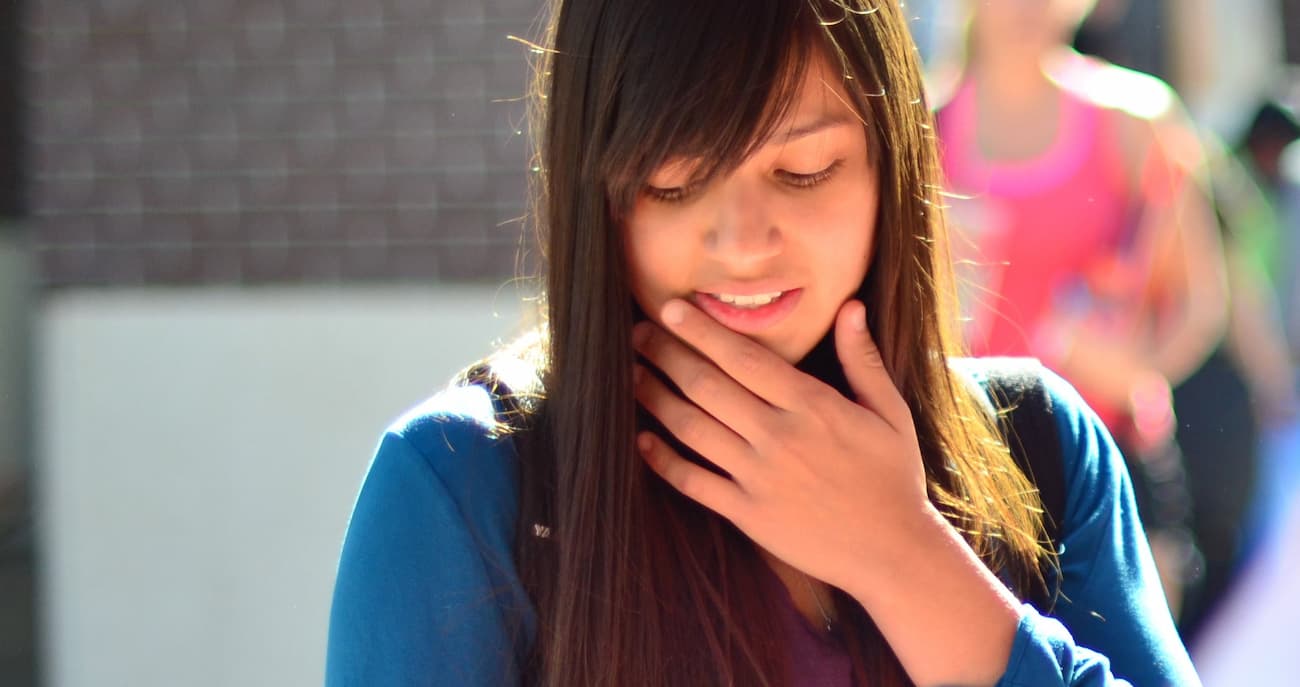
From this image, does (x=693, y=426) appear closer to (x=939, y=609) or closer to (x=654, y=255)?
(x=654, y=255)

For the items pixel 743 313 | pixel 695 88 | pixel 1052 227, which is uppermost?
pixel 695 88

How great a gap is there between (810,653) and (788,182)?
0.48m

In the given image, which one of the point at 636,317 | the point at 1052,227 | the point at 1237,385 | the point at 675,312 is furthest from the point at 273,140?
the point at 675,312

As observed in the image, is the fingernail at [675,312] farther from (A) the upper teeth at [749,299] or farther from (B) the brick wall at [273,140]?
(B) the brick wall at [273,140]

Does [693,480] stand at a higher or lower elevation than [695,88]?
lower

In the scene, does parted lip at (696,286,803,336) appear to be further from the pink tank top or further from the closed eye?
the pink tank top

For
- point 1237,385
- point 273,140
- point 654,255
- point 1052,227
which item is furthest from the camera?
point 273,140

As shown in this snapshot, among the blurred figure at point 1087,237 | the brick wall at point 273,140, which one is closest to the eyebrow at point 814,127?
the blurred figure at point 1087,237

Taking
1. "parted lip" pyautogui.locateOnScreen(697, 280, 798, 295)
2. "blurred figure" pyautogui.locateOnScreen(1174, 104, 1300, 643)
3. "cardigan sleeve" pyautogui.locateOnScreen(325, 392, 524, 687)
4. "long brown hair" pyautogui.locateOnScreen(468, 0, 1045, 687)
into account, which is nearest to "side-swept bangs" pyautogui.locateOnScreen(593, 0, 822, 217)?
"long brown hair" pyautogui.locateOnScreen(468, 0, 1045, 687)

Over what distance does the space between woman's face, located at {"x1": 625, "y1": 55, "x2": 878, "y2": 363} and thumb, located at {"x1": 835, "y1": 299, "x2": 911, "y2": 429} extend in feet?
0.11

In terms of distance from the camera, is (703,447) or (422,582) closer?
(422,582)

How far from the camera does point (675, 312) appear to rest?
141 centimetres

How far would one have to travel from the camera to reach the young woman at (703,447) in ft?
4.38

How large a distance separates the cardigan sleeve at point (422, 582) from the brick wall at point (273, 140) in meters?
2.99
